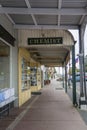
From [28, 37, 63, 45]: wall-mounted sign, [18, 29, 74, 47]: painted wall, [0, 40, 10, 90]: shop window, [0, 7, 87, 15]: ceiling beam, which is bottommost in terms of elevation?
[0, 40, 10, 90]: shop window

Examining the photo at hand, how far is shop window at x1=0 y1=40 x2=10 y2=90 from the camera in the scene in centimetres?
1295

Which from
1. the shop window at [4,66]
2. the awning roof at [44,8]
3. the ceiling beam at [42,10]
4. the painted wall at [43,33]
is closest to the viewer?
the awning roof at [44,8]

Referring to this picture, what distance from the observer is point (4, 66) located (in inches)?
531

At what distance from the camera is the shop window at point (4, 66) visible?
12945mm

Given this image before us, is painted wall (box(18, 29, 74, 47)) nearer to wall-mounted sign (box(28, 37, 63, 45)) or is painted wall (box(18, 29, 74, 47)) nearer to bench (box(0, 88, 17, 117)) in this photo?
wall-mounted sign (box(28, 37, 63, 45))

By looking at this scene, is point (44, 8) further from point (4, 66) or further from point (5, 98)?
point (4, 66)

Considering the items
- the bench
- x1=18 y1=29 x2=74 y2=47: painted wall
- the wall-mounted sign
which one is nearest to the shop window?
the bench

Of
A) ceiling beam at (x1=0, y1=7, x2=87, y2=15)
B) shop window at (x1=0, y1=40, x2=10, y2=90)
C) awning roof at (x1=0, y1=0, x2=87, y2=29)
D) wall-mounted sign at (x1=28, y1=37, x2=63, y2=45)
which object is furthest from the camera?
wall-mounted sign at (x1=28, y1=37, x2=63, y2=45)

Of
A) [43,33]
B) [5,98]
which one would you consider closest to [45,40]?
[43,33]

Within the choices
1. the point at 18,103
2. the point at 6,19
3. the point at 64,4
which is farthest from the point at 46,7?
the point at 18,103

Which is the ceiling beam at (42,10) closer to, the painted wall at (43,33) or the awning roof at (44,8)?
the awning roof at (44,8)

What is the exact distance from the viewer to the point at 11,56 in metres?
14.0

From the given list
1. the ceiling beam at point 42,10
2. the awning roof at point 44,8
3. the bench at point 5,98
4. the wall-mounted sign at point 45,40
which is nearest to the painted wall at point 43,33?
the wall-mounted sign at point 45,40

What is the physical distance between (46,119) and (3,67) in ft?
12.9
